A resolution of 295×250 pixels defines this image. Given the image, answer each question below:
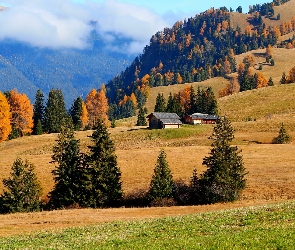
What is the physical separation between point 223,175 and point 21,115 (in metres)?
84.8

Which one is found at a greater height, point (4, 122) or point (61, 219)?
point (4, 122)

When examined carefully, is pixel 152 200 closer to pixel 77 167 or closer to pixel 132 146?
pixel 77 167

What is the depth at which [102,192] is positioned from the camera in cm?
5075

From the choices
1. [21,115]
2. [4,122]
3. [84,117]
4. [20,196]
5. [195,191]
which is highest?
[84,117]

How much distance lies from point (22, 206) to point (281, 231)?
1560 inches

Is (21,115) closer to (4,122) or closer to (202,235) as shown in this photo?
(4,122)

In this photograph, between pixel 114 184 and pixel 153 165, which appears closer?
pixel 114 184

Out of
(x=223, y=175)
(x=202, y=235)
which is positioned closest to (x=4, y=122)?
(x=223, y=175)

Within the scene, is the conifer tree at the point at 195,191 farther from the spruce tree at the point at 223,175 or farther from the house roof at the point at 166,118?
the house roof at the point at 166,118

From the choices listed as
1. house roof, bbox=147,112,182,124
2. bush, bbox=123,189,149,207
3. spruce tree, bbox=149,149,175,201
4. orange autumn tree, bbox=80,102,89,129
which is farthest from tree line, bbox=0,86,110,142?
spruce tree, bbox=149,149,175,201

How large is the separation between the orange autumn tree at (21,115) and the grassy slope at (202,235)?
321ft

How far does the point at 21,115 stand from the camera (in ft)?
384

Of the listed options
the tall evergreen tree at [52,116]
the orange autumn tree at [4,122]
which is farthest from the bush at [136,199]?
the tall evergreen tree at [52,116]

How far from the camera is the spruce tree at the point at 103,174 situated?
50.5m
